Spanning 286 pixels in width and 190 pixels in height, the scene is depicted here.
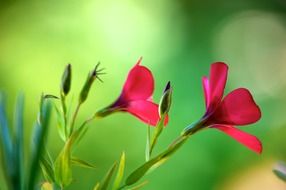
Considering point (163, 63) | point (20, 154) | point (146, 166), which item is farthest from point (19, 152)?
point (163, 63)

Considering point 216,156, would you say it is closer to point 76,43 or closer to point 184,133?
point 76,43

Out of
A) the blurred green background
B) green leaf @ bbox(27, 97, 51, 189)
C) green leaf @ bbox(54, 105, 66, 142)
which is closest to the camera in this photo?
green leaf @ bbox(27, 97, 51, 189)

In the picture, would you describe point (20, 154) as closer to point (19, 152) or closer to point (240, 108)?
point (19, 152)

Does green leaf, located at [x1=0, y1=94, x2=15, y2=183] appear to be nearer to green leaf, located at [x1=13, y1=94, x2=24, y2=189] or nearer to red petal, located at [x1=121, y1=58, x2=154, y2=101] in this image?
green leaf, located at [x1=13, y1=94, x2=24, y2=189]

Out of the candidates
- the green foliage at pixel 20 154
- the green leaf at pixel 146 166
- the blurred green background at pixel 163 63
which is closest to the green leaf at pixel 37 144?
the green foliage at pixel 20 154

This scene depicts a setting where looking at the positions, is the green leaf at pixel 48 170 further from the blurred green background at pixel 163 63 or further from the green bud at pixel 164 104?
the blurred green background at pixel 163 63

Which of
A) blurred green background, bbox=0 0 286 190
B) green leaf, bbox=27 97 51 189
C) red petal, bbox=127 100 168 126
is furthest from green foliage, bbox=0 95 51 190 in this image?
blurred green background, bbox=0 0 286 190
